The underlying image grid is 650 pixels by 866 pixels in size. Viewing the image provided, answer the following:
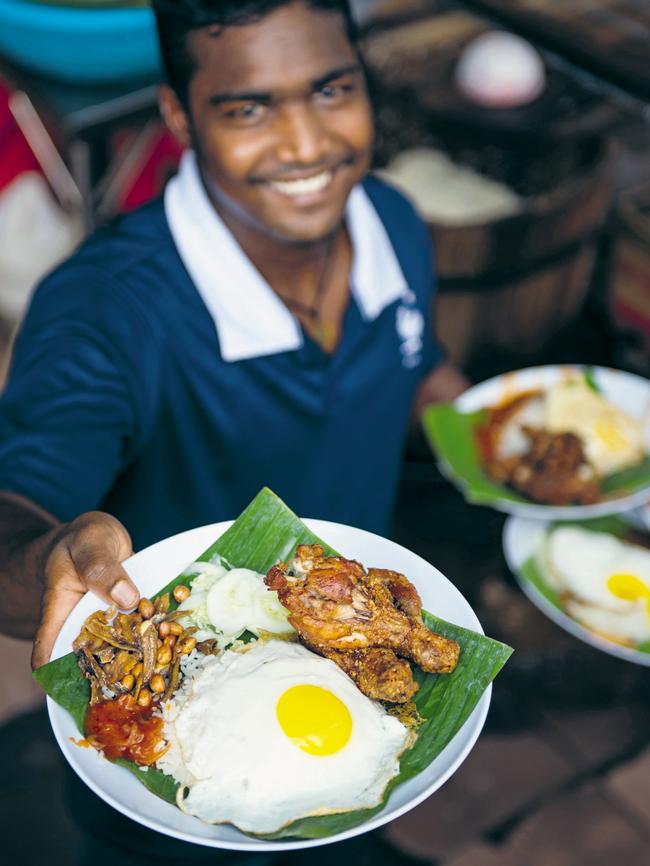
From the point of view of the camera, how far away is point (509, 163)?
13.5ft

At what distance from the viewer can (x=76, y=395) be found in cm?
197

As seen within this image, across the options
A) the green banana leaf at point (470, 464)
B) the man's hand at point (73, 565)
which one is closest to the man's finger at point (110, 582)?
the man's hand at point (73, 565)

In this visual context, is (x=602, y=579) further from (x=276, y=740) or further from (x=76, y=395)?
(x=76, y=395)

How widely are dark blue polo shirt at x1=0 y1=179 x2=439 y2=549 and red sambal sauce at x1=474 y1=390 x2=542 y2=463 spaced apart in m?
0.31

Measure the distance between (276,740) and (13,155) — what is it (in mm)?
3839

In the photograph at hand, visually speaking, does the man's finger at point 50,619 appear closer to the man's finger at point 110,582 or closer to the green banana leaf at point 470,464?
the man's finger at point 110,582

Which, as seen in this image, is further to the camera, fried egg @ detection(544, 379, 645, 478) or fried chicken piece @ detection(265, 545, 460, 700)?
fried egg @ detection(544, 379, 645, 478)

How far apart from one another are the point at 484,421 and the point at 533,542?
14.6 inches

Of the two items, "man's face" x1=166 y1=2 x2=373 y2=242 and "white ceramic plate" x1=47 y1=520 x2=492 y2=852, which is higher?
"man's face" x1=166 y1=2 x2=373 y2=242

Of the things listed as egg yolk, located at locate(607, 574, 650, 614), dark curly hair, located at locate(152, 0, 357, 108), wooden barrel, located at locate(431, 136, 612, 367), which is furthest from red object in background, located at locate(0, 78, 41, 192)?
egg yolk, located at locate(607, 574, 650, 614)

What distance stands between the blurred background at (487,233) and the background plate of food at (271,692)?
1.08 metres

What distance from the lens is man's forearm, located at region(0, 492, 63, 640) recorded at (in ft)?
5.83

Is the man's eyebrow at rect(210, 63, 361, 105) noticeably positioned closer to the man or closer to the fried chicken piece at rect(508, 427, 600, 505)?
the man

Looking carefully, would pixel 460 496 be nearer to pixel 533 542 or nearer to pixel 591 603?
pixel 533 542
